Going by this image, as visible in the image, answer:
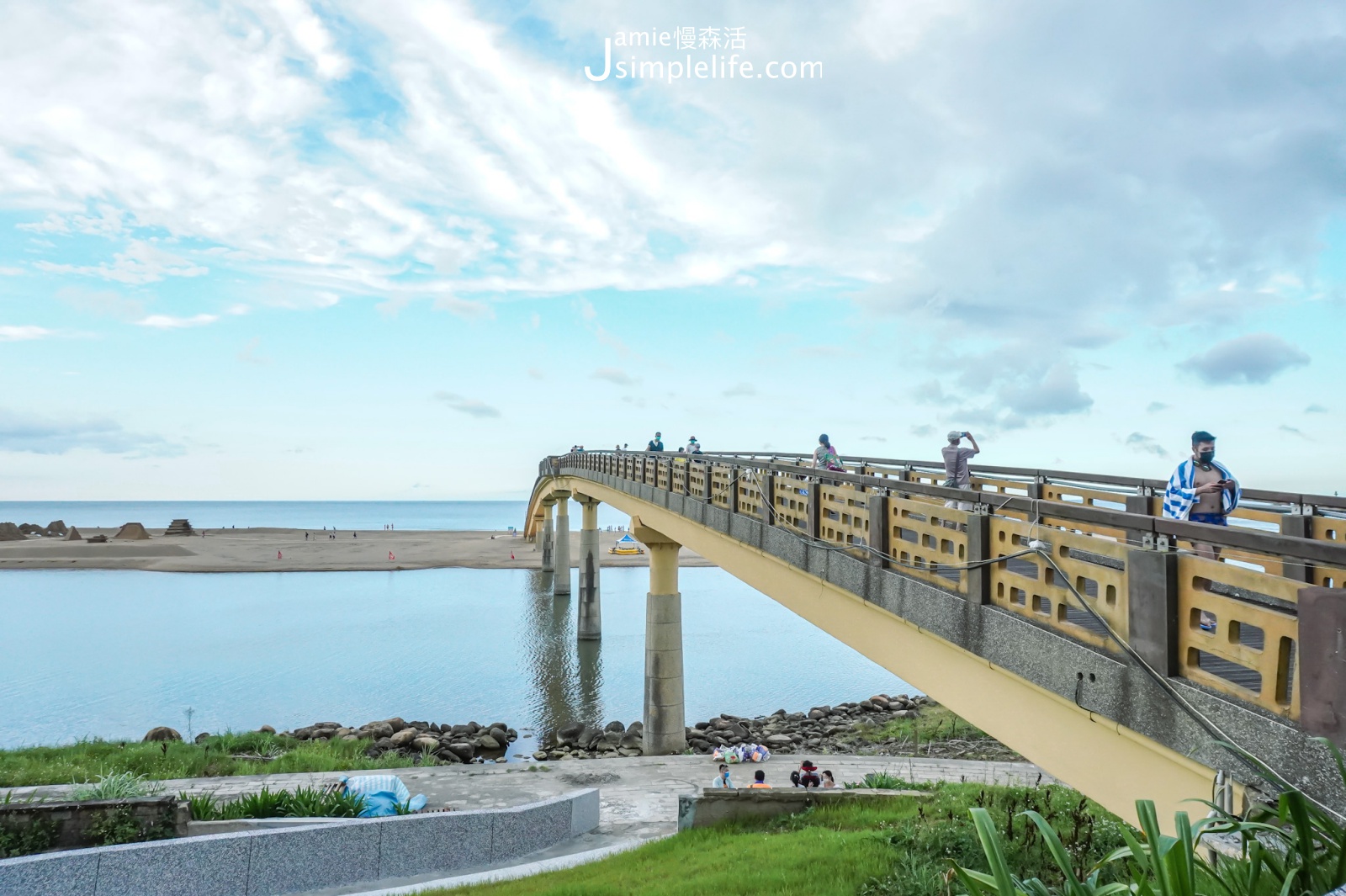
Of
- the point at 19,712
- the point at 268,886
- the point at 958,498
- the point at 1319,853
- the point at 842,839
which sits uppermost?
the point at 958,498

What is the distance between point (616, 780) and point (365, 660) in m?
21.9

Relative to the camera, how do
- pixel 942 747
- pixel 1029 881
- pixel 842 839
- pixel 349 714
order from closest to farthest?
pixel 1029 881 < pixel 842 839 < pixel 942 747 < pixel 349 714

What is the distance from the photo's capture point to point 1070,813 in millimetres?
9227

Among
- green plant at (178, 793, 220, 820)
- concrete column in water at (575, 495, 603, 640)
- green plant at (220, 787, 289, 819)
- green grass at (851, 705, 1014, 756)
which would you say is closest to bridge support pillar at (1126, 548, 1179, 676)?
green plant at (220, 787, 289, 819)

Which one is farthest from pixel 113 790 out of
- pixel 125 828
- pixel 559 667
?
pixel 559 667

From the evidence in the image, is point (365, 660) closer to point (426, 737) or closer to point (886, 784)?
point (426, 737)

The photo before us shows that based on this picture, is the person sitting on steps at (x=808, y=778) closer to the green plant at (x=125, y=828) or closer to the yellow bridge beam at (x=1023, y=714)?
the yellow bridge beam at (x=1023, y=714)

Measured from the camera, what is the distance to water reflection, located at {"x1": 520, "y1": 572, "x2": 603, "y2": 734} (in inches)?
1014

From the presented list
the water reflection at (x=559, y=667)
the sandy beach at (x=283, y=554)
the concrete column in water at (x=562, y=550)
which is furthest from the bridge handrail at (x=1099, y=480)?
the sandy beach at (x=283, y=554)

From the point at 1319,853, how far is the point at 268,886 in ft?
32.6

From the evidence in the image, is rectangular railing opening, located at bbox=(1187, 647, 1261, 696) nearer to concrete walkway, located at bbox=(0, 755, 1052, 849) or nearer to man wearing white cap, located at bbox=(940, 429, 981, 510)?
man wearing white cap, located at bbox=(940, 429, 981, 510)

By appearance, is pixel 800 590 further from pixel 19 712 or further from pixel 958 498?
pixel 19 712

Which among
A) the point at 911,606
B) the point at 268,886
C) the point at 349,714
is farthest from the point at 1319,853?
the point at 349,714

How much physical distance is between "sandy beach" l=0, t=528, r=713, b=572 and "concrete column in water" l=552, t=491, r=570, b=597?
17.1m
